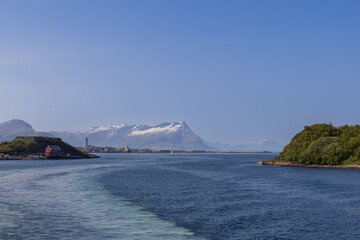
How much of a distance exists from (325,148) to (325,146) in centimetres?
290

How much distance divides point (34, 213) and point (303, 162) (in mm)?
140687

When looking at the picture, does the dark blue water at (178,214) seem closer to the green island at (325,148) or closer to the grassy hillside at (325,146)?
the green island at (325,148)

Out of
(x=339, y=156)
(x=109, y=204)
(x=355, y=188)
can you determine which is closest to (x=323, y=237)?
(x=109, y=204)

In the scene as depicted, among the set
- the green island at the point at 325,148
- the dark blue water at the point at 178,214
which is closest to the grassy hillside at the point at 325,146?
the green island at the point at 325,148

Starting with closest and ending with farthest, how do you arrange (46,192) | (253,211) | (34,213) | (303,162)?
(34,213), (253,211), (46,192), (303,162)

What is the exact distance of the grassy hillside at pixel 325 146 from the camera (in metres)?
150

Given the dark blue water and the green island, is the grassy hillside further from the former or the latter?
the dark blue water

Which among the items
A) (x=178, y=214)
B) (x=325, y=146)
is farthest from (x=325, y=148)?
(x=178, y=214)

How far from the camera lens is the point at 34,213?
42562 millimetres

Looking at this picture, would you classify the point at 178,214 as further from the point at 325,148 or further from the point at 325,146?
the point at 325,146

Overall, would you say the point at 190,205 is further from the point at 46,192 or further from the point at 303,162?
the point at 303,162

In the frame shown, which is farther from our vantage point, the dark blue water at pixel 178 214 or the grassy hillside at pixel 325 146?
the grassy hillside at pixel 325 146

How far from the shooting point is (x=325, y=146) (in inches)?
6152

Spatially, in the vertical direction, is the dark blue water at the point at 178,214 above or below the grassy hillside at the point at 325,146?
below
